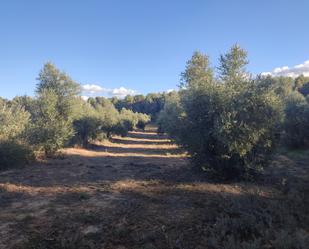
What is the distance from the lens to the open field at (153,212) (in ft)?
18.7

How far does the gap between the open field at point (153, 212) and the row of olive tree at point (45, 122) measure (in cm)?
372

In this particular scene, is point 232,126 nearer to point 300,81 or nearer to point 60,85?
point 60,85

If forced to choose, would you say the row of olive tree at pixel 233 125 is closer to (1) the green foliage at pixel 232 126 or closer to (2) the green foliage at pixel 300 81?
(1) the green foliage at pixel 232 126

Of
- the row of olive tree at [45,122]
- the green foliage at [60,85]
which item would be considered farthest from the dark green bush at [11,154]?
the green foliage at [60,85]

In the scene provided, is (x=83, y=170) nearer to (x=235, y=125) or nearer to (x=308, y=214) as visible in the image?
(x=235, y=125)

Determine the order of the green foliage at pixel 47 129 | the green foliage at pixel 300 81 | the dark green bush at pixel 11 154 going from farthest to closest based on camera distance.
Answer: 1. the green foliage at pixel 300 81
2. the green foliage at pixel 47 129
3. the dark green bush at pixel 11 154

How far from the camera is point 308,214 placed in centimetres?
722

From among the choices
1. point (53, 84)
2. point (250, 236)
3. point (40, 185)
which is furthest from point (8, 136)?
point (250, 236)

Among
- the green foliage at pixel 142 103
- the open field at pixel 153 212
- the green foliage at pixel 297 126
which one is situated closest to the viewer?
the open field at pixel 153 212

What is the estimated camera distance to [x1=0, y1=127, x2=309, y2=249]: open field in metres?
5.69

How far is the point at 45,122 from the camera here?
19391mm

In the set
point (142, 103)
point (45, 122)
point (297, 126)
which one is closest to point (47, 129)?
point (45, 122)

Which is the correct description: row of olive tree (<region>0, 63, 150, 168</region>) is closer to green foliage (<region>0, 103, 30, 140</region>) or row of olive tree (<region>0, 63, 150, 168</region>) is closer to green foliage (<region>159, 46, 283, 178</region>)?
green foliage (<region>0, 103, 30, 140</region>)

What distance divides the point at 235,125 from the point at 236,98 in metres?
1.20
